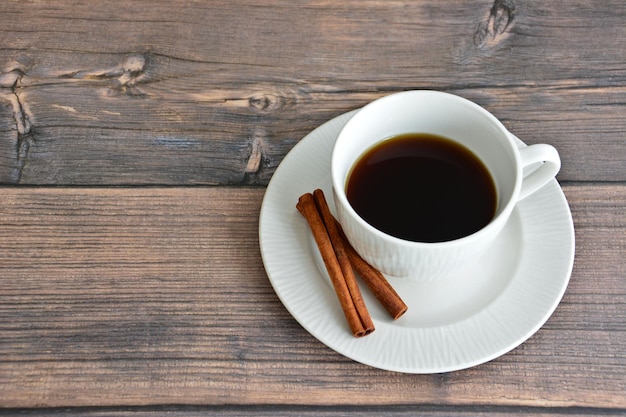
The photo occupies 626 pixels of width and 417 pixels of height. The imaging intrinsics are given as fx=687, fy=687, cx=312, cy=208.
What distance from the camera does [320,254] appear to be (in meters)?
0.88

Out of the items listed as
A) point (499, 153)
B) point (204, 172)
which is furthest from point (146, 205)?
point (499, 153)

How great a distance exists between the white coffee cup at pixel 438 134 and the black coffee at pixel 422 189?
0.04ft

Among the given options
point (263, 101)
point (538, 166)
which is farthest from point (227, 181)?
point (538, 166)

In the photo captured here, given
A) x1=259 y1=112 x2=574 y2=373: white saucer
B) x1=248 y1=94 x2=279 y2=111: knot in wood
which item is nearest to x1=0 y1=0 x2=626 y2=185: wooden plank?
x1=248 y1=94 x2=279 y2=111: knot in wood

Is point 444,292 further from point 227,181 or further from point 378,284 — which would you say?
point 227,181

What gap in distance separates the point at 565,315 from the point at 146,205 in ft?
1.94

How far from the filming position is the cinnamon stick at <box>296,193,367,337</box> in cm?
81

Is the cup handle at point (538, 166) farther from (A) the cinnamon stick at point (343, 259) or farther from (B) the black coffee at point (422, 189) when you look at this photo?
→ (A) the cinnamon stick at point (343, 259)

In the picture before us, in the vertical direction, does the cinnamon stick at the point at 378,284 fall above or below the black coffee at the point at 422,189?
below

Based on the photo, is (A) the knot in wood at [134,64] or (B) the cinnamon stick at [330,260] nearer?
(B) the cinnamon stick at [330,260]

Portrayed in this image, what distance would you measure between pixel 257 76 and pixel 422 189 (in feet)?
1.24

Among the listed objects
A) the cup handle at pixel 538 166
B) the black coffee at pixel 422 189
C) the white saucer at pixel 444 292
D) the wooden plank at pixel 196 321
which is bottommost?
the wooden plank at pixel 196 321

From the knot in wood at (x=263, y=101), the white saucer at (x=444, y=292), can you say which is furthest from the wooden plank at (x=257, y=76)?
the white saucer at (x=444, y=292)

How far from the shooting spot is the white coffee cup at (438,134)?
2.51 ft
